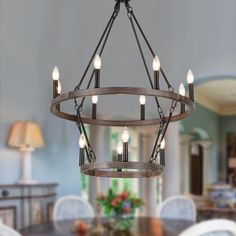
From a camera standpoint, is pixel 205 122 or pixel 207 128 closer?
pixel 205 122

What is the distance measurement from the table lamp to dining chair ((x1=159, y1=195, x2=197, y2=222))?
138 centimetres

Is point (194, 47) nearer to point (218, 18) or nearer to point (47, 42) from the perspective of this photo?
point (218, 18)

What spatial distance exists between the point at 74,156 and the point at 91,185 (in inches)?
50.1

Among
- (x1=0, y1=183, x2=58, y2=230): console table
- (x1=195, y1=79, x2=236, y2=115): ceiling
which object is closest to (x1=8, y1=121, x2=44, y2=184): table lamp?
(x1=0, y1=183, x2=58, y2=230): console table

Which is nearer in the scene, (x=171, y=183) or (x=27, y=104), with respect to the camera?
(x=27, y=104)

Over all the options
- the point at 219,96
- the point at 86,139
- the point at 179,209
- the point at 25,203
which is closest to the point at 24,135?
the point at 25,203

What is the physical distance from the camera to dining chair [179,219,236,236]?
195 cm

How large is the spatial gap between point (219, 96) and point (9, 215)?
19.8 ft

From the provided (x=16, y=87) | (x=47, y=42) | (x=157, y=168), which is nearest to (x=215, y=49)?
(x=47, y=42)

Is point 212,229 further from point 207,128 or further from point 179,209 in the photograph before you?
point 207,128

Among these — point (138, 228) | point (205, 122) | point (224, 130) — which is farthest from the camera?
point (224, 130)

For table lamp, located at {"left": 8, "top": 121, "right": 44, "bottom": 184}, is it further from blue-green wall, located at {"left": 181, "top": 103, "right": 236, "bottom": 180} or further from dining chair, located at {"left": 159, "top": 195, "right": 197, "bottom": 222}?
blue-green wall, located at {"left": 181, "top": 103, "right": 236, "bottom": 180}

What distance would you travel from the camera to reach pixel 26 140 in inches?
167

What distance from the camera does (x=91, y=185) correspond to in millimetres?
6539
